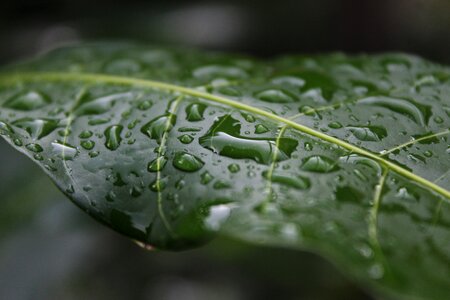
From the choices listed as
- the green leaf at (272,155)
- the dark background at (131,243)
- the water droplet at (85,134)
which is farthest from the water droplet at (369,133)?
the dark background at (131,243)

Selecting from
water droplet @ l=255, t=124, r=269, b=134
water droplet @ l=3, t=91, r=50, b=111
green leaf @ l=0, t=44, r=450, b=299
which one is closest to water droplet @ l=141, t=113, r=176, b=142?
green leaf @ l=0, t=44, r=450, b=299

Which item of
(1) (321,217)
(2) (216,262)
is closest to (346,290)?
(2) (216,262)

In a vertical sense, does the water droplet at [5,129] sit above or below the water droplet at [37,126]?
above

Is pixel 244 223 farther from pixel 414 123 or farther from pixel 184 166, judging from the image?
pixel 414 123

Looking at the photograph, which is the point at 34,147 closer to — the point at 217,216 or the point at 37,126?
the point at 37,126

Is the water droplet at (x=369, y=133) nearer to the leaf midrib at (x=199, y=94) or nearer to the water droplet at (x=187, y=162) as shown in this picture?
the leaf midrib at (x=199, y=94)

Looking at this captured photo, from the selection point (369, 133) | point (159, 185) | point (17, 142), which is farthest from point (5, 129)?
point (369, 133)

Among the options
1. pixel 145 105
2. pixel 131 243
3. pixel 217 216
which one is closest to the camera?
pixel 217 216
